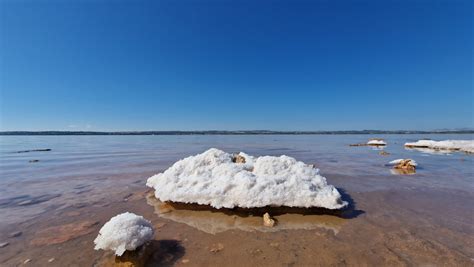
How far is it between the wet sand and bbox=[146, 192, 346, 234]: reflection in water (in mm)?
18

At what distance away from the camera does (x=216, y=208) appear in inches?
183

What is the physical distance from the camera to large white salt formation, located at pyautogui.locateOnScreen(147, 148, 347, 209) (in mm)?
4516

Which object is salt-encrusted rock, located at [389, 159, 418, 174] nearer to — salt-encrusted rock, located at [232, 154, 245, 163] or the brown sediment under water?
the brown sediment under water

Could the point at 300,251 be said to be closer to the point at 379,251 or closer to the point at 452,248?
the point at 379,251

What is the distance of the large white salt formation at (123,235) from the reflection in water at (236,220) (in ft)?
3.76

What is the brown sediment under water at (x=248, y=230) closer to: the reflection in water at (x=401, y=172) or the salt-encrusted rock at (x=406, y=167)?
the reflection in water at (x=401, y=172)

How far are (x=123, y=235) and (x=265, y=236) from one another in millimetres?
2033

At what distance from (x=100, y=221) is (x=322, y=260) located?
3.87 meters

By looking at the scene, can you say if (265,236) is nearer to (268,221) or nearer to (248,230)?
(248,230)

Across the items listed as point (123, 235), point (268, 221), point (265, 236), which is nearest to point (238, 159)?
point (268, 221)

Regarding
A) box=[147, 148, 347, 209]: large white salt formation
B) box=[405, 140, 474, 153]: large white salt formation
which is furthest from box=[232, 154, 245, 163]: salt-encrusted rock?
box=[405, 140, 474, 153]: large white salt formation

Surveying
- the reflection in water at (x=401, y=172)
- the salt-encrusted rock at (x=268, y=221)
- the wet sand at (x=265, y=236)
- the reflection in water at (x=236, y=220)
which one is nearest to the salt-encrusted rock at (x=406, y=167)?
the reflection in water at (x=401, y=172)

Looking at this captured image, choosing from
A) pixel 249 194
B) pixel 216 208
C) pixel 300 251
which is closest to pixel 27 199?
pixel 216 208

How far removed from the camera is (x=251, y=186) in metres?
4.75
